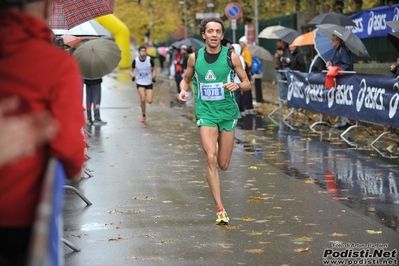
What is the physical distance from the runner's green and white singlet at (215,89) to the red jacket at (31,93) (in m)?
5.08

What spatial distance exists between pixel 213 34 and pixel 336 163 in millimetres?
4997

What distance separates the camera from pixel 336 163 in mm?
13359

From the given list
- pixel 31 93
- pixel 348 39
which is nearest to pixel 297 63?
pixel 348 39

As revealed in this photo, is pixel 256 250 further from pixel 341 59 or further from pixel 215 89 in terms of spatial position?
pixel 341 59

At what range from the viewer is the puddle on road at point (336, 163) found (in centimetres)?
995

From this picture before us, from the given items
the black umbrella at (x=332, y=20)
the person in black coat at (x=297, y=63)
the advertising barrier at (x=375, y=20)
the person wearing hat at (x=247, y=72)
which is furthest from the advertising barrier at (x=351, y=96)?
the person wearing hat at (x=247, y=72)

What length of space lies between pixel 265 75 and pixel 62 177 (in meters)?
37.7

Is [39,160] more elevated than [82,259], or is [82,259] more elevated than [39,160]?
[39,160]

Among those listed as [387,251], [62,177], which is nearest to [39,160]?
[62,177]

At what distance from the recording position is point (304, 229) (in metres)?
8.36

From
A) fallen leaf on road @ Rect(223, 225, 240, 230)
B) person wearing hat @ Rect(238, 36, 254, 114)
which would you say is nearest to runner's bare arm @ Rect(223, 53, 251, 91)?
fallen leaf on road @ Rect(223, 225, 240, 230)

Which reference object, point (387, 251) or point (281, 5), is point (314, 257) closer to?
point (387, 251)

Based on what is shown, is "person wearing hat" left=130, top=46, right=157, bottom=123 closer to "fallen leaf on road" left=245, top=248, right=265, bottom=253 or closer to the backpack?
the backpack

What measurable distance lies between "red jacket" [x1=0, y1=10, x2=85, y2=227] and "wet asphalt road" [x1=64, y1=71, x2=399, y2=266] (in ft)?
10.5
